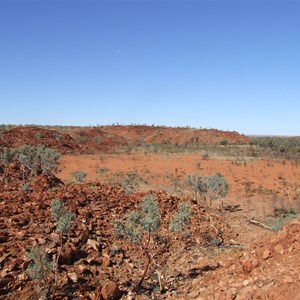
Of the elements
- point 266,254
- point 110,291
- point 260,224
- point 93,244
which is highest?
point 266,254

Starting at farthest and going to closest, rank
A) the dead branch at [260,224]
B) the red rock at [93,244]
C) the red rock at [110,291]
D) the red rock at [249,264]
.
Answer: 1. the dead branch at [260,224]
2. the red rock at [93,244]
3. the red rock at [110,291]
4. the red rock at [249,264]

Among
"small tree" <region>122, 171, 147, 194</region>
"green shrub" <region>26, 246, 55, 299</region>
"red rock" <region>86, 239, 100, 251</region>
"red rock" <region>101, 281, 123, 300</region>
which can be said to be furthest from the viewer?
"small tree" <region>122, 171, 147, 194</region>

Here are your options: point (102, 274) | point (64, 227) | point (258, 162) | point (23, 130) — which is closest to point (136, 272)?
point (102, 274)

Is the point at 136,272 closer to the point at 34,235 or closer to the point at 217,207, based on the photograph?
the point at 34,235

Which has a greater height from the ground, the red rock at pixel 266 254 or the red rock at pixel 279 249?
the red rock at pixel 279 249

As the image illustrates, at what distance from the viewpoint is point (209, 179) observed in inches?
596

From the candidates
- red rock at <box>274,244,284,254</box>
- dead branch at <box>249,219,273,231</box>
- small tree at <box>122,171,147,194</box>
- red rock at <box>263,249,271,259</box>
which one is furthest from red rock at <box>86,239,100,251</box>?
small tree at <box>122,171,147,194</box>

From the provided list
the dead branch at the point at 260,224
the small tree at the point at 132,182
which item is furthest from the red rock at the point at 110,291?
the small tree at the point at 132,182

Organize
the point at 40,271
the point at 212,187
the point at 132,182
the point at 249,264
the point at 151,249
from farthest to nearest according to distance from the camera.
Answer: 1. the point at 132,182
2. the point at 212,187
3. the point at 151,249
4. the point at 249,264
5. the point at 40,271

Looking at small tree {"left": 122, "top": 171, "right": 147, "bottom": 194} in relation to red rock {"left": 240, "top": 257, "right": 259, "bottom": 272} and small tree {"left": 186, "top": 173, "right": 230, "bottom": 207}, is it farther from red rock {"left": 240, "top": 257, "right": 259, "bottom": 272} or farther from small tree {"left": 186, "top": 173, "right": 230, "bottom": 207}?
red rock {"left": 240, "top": 257, "right": 259, "bottom": 272}

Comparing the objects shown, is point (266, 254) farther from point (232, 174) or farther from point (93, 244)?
point (232, 174)

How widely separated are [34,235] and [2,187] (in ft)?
18.8

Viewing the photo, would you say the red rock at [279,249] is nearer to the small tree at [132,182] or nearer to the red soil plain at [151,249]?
the red soil plain at [151,249]

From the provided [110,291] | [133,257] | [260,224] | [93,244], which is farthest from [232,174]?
[110,291]
